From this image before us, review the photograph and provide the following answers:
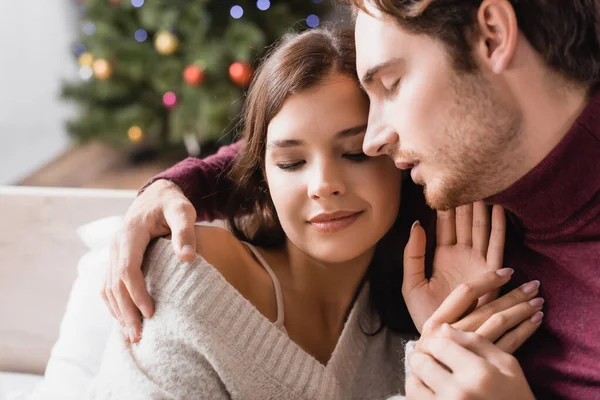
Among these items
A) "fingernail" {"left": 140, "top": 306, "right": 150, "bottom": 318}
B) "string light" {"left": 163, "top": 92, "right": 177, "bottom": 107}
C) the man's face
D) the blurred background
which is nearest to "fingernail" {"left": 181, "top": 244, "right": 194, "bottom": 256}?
"fingernail" {"left": 140, "top": 306, "right": 150, "bottom": 318}

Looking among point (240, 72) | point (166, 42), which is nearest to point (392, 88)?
point (240, 72)

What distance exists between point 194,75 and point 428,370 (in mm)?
2074

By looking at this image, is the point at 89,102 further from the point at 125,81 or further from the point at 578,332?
the point at 578,332

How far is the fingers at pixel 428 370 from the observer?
955mm

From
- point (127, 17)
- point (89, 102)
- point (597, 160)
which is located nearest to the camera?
point (597, 160)

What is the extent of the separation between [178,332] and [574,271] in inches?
25.8

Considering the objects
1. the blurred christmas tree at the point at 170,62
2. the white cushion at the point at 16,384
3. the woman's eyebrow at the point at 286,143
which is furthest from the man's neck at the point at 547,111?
the blurred christmas tree at the point at 170,62

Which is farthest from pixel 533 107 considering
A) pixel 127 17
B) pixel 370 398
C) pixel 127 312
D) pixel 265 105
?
pixel 127 17

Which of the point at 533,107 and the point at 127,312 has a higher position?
the point at 533,107

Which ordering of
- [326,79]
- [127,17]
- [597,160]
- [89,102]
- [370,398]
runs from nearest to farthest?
[597,160]
[326,79]
[370,398]
[127,17]
[89,102]

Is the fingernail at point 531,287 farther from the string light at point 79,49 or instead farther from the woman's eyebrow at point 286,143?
the string light at point 79,49

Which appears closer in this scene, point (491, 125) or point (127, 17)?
Result: point (491, 125)

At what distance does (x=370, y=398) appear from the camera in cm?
A: 125

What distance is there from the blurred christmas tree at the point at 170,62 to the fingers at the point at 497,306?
5.81 feet
